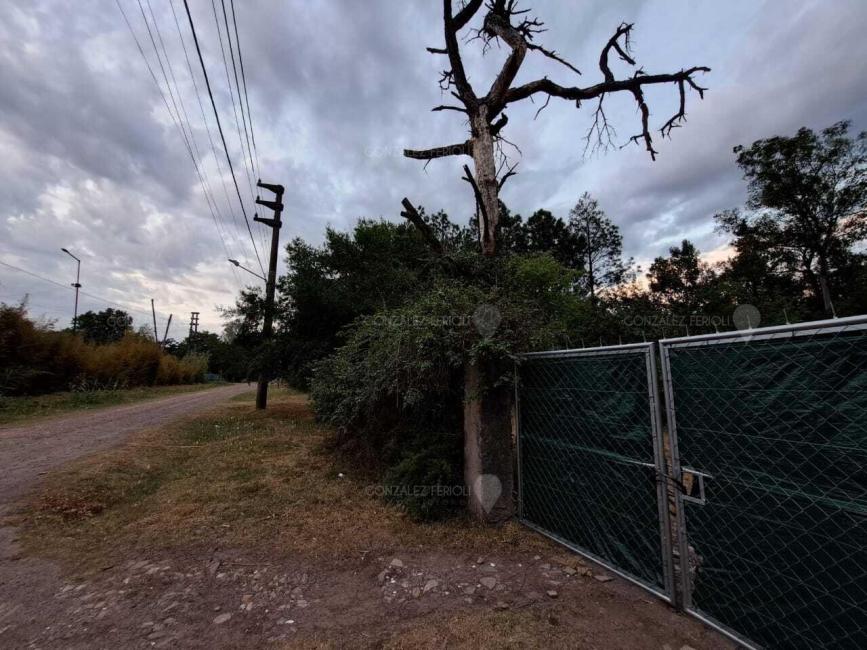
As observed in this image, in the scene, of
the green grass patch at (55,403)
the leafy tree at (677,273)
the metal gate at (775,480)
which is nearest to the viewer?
the metal gate at (775,480)

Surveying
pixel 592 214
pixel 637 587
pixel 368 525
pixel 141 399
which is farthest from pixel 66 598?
pixel 592 214

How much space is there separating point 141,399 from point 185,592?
17.0 m

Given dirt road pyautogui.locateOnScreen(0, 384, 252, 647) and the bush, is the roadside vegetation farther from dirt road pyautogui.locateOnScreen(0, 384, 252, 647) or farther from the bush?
dirt road pyautogui.locateOnScreen(0, 384, 252, 647)

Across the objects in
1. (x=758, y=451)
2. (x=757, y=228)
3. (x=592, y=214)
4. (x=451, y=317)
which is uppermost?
(x=592, y=214)

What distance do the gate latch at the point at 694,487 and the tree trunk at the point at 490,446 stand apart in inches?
56.9

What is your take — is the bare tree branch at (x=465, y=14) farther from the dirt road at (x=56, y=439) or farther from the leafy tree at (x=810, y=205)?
the leafy tree at (x=810, y=205)

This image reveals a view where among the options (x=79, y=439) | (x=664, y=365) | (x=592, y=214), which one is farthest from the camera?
(x=592, y=214)

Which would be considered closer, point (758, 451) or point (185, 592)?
point (758, 451)

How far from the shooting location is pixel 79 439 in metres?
7.11

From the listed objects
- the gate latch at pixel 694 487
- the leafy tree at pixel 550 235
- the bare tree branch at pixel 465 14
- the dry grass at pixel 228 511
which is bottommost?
the dry grass at pixel 228 511

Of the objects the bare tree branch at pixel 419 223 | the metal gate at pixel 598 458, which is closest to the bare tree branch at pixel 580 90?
the bare tree branch at pixel 419 223

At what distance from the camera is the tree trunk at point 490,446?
3.26 metres

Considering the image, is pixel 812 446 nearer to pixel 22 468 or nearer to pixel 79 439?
pixel 22 468

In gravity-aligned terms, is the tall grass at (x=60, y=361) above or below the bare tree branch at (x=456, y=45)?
below
